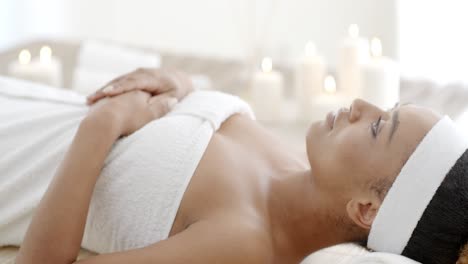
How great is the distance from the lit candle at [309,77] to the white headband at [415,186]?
99 cm

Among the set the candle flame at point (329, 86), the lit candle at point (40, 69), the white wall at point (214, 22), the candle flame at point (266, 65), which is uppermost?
the lit candle at point (40, 69)

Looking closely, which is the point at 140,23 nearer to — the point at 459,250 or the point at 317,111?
the point at 317,111

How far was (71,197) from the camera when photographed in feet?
4.16

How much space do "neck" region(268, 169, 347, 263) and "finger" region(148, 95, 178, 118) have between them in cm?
30

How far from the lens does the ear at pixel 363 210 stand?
127 centimetres

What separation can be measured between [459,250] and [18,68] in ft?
4.74

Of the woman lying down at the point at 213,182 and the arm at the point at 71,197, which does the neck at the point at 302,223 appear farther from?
the arm at the point at 71,197

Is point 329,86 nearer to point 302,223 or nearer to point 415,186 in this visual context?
point 302,223

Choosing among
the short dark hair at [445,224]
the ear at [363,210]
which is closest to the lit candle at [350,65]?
the ear at [363,210]

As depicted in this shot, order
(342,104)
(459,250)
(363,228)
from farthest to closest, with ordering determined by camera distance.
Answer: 1. (342,104)
2. (363,228)
3. (459,250)

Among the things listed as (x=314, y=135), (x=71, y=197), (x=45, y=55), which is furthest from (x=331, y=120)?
(x=45, y=55)

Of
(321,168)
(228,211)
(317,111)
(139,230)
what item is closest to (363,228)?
(321,168)

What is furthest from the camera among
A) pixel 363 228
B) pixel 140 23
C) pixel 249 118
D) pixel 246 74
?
pixel 140 23

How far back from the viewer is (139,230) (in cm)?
135
